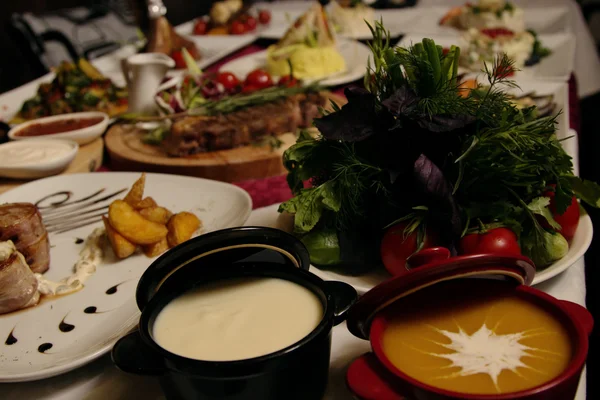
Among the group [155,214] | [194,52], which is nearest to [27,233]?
[155,214]

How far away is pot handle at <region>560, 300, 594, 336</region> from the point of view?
722mm

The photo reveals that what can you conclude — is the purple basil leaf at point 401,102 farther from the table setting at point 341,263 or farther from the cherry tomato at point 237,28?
the cherry tomato at point 237,28

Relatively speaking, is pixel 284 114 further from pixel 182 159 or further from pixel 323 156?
pixel 323 156

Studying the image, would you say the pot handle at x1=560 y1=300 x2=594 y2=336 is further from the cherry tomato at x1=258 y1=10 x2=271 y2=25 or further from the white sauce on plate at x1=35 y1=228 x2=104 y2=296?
the cherry tomato at x1=258 y1=10 x2=271 y2=25

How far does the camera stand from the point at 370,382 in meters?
0.69

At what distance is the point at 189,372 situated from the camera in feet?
2.18

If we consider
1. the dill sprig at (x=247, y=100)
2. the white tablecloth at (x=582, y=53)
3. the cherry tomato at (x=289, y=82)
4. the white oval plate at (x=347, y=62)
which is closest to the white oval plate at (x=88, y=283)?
the dill sprig at (x=247, y=100)

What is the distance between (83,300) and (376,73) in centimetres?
72

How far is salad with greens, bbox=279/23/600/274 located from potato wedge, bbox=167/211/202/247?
326 mm

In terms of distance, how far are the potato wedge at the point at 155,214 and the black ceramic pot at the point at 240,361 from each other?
440 millimetres

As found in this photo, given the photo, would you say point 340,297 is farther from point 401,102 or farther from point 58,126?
point 58,126

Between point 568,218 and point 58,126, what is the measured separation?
170 cm

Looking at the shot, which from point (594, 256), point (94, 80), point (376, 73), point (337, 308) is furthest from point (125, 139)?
point (594, 256)

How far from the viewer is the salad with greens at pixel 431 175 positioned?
3.09 feet
